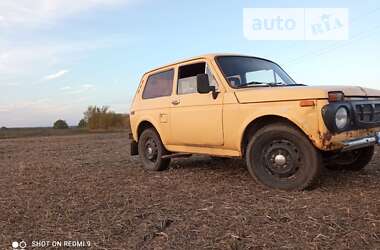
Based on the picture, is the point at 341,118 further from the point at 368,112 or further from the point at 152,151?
the point at 152,151

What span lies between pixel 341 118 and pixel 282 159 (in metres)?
0.85

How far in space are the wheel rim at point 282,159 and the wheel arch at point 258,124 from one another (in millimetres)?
258

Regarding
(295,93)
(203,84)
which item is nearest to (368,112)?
(295,93)

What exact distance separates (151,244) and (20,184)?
3.75 m

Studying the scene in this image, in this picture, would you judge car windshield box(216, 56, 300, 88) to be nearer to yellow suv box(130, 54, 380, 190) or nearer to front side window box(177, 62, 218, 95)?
yellow suv box(130, 54, 380, 190)

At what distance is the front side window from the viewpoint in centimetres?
637

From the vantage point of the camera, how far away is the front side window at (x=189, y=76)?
6373 mm

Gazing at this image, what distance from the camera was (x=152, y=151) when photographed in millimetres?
7430

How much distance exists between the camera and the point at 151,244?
3.48m

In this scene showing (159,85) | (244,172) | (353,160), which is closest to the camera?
(353,160)

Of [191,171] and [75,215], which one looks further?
[191,171]

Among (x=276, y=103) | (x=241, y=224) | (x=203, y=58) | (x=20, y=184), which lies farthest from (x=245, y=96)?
(x=20, y=184)

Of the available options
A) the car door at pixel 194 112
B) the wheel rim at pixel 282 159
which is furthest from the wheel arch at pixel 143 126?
the wheel rim at pixel 282 159

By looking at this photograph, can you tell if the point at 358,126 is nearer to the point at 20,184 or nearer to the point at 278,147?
the point at 278,147
